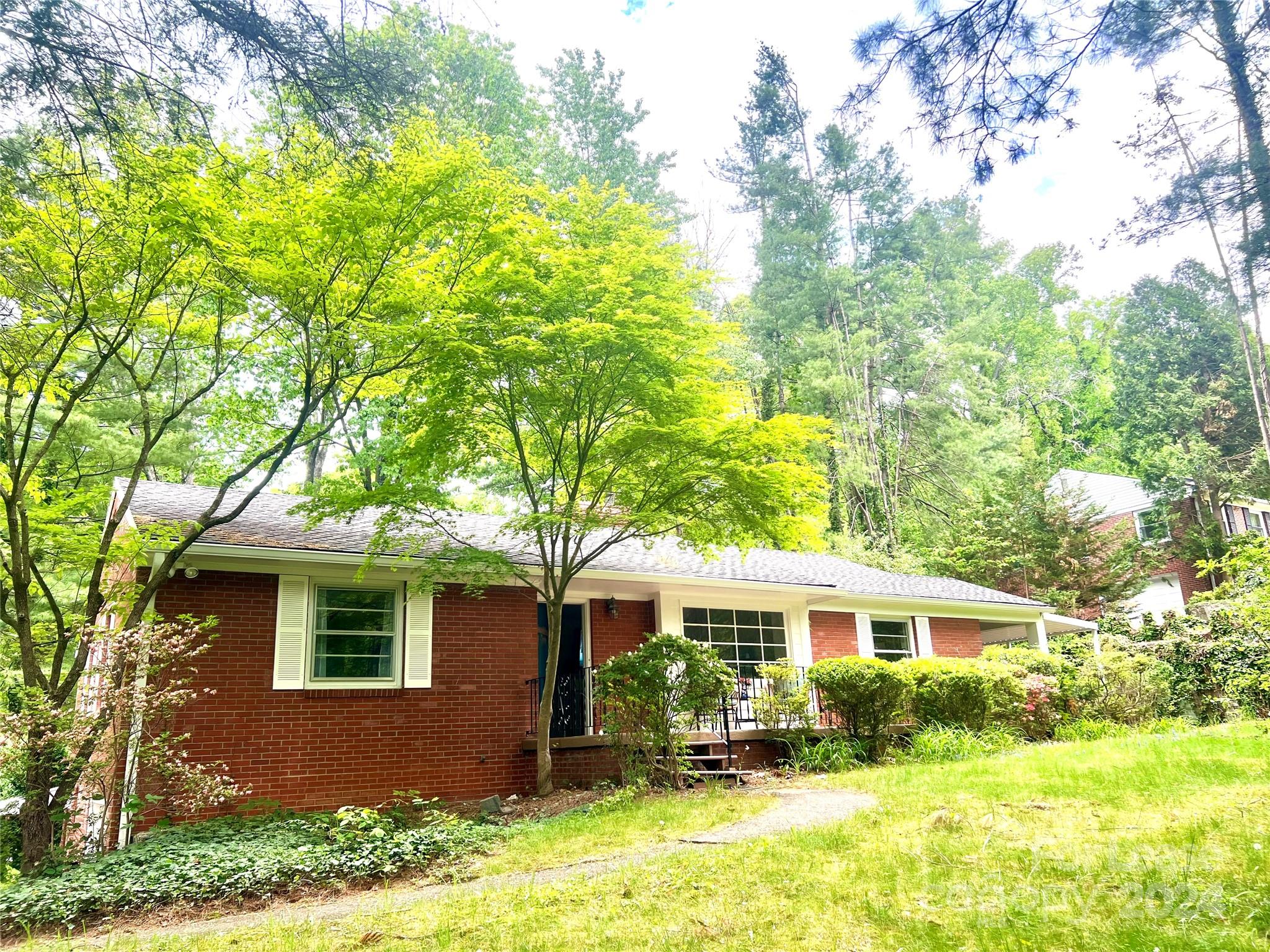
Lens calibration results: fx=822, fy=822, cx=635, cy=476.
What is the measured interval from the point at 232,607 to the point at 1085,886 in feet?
28.9

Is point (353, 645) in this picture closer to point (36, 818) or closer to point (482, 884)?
point (36, 818)

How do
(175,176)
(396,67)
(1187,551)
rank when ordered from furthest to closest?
(1187,551), (175,176), (396,67)

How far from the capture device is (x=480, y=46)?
22375 mm

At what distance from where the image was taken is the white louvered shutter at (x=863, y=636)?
14.7 metres

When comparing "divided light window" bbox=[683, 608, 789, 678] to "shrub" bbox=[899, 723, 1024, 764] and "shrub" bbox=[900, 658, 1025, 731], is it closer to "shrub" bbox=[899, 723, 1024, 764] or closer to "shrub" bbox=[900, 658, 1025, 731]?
"shrub" bbox=[900, 658, 1025, 731]

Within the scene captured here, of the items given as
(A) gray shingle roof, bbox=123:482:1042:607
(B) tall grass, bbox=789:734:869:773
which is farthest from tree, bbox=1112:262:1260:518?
(B) tall grass, bbox=789:734:869:773

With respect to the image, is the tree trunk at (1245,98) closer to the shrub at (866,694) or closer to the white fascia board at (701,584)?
the shrub at (866,694)

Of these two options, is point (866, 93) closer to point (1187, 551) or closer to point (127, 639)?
point (127, 639)

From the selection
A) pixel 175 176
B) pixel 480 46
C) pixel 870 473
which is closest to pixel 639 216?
pixel 175 176

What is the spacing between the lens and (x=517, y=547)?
12070mm

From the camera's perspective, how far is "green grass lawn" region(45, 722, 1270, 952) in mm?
3916

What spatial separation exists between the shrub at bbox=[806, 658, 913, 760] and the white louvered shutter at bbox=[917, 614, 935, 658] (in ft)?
14.4

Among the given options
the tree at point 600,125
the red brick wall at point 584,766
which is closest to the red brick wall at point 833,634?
the red brick wall at point 584,766

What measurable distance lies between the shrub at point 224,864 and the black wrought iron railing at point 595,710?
3.17 m
